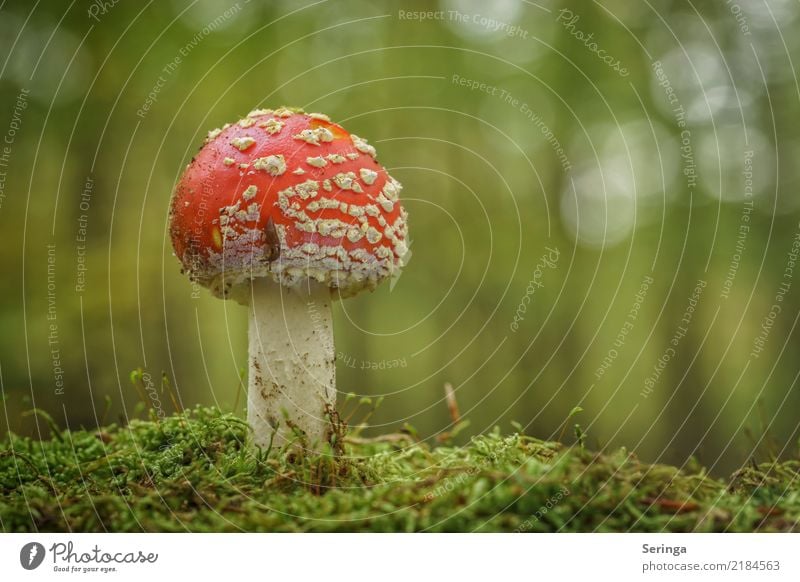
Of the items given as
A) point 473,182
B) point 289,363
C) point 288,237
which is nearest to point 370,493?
point 289,363

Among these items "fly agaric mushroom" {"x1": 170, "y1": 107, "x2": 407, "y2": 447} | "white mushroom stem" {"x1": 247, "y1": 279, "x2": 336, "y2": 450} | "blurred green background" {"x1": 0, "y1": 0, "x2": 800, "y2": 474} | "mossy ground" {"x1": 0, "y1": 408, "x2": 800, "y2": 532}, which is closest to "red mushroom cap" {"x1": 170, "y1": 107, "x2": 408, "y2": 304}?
"fly agaric mushroom" {"x1": 170, "y1": 107, "x2": 407, "y2": 447}

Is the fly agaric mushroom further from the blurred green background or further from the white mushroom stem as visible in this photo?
the blurred green background

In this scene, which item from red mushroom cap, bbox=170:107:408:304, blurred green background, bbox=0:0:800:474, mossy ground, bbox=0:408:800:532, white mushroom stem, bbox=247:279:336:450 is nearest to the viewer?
mossy ground, bbox=0:408:800:532

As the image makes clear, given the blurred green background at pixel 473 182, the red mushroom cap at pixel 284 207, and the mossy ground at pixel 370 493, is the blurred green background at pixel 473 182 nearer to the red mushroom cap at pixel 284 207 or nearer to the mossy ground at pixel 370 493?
the mossy ground at pixel 370 493

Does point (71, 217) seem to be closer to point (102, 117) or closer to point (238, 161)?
point (102, 117)

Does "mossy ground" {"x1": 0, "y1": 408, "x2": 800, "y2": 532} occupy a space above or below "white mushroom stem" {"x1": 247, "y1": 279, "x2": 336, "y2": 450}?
below

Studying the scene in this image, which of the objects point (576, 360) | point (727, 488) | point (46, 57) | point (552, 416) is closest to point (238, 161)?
point (727, 488)
